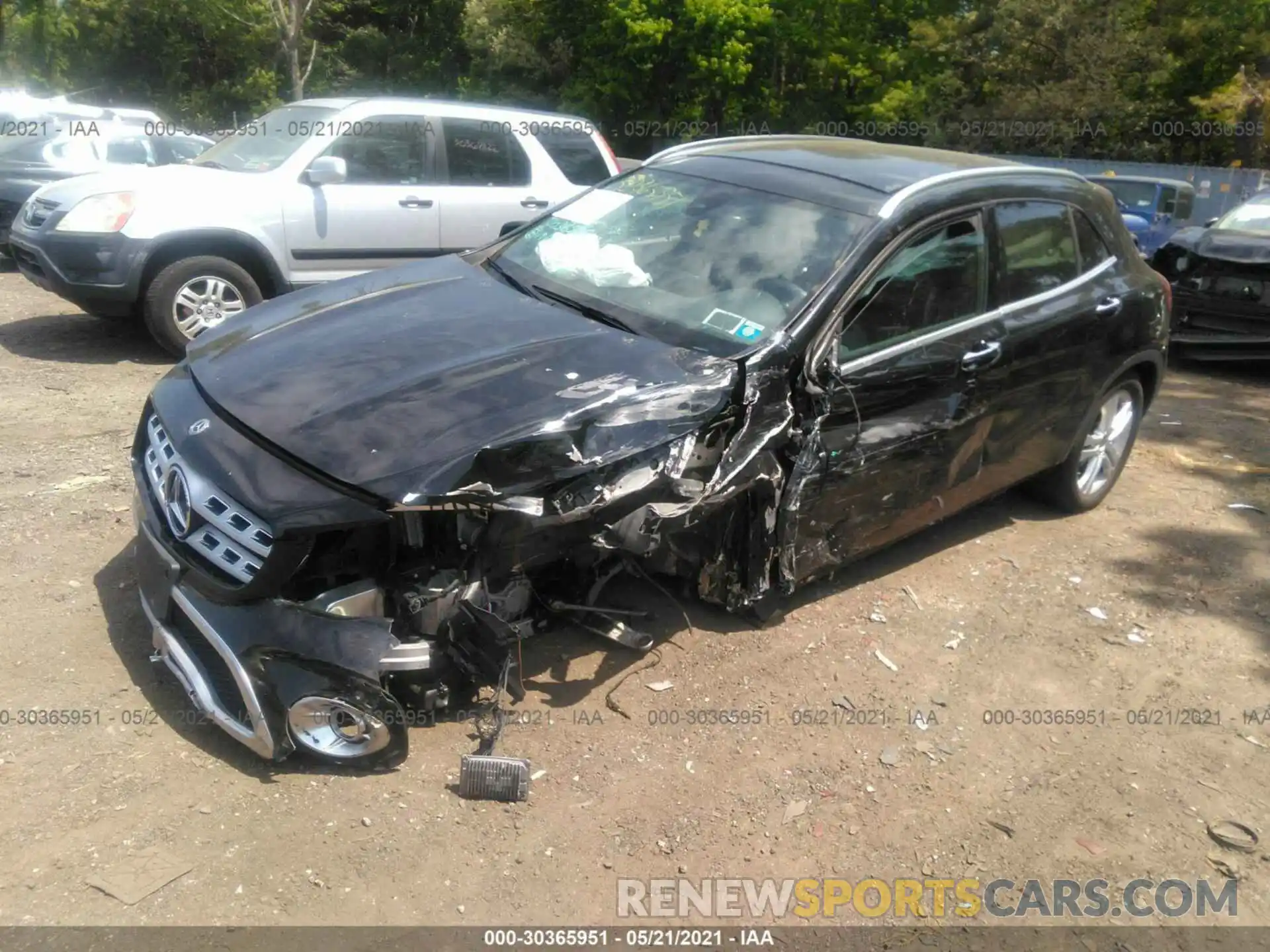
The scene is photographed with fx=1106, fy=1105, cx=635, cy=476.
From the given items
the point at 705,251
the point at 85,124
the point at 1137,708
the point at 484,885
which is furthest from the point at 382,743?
the point at 85,124

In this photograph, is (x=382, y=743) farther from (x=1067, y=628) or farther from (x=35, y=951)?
(x=1067, y=628)

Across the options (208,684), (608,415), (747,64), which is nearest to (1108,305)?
(608,415)

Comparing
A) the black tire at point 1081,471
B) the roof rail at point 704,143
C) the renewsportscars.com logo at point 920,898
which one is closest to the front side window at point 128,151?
the roof rail at point 704,143

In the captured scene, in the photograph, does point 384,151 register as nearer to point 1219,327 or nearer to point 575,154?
point 575,154

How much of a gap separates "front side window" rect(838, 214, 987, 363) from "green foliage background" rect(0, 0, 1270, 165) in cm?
2214

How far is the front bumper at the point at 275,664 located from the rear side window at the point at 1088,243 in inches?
150

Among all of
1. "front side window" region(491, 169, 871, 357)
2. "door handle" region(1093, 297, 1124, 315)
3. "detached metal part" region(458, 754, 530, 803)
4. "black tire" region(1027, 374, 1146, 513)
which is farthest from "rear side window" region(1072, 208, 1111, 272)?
"detached metal part" region(458, 754, 530, 803)

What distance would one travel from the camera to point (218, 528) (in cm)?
336

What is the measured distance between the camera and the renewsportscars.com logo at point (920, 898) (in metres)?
3.09

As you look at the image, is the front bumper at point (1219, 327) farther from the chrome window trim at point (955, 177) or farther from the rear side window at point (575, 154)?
the rear side window at point (575, 154)

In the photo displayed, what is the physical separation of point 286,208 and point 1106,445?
5367 millimetres

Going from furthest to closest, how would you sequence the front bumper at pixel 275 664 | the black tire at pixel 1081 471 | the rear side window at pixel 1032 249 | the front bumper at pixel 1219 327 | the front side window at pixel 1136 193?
the front side window at pixel 1136 193 → the front bumper at pixel 1219 327 → the black tire at pixel 1081 471 → the rear side window at pixel 1032 249 → the front bumper at pixel 275 664

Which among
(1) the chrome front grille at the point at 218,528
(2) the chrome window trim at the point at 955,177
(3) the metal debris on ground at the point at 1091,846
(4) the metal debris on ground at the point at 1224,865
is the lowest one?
(4) the metal debris on ground at the point at 1224,865

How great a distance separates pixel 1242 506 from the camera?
6.13 meters
